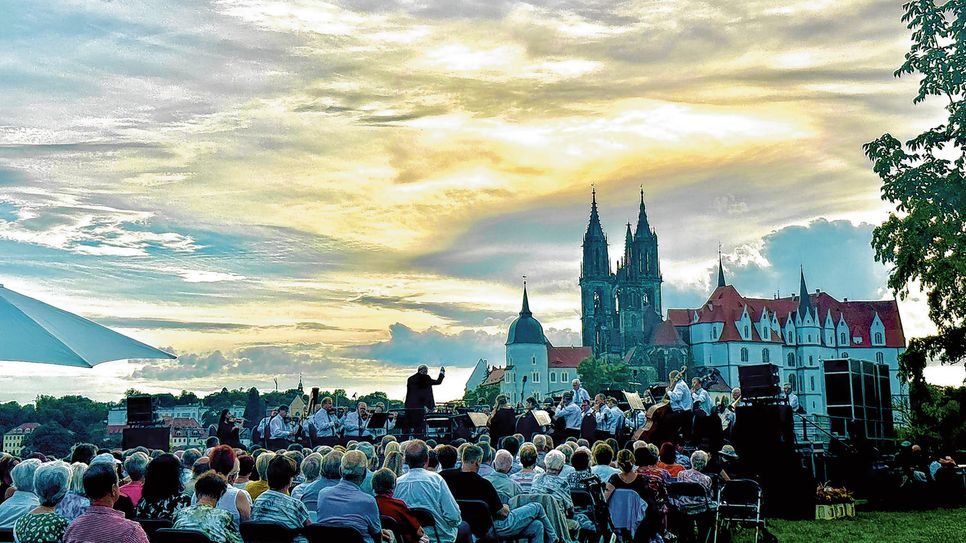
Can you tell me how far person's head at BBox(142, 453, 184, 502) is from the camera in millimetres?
7430

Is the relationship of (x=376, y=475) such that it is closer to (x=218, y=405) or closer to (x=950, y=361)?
(x=950, y=361)

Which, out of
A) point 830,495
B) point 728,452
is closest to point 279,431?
point 728,452

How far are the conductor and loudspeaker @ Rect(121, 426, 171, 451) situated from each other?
178 inches

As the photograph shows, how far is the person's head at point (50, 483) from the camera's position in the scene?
626 centimetres

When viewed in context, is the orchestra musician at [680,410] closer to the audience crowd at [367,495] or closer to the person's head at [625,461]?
the audience crowd at [367,495]

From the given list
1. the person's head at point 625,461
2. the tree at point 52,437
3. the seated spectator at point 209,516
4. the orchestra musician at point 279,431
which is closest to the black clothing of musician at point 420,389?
the orchestra musician at point 279,431

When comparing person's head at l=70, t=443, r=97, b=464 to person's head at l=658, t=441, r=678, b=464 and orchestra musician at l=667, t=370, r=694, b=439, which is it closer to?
person's head at l=658, t=441, r=678, b=464

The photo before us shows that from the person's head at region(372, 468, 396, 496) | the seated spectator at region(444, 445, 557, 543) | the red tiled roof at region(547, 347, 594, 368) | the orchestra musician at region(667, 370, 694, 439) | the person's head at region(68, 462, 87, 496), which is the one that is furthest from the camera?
the red tiled roof at region(547, 347, 594, 368)

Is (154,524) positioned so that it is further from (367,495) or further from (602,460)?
(602,460)

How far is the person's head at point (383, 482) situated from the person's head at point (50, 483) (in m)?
2.18

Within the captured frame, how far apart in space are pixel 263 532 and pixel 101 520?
42.0 inches

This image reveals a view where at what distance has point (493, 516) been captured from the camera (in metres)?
8.89

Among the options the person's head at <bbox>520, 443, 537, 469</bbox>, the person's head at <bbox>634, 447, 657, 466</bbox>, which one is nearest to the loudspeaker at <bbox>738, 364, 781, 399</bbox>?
the person's head at <bbox>634, 447, 657, 466</bbox>

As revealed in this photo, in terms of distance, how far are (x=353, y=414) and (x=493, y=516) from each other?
38.9 feet
